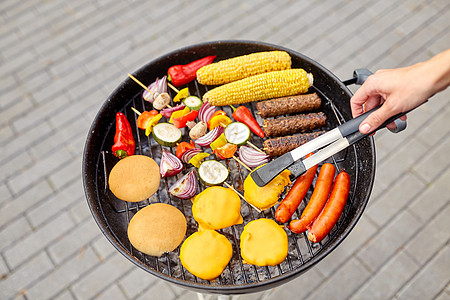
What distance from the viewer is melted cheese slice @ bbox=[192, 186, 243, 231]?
2.52m

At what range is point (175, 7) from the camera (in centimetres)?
532

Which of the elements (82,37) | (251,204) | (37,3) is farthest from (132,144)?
(37,3)

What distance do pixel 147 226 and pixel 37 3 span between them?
177 inches

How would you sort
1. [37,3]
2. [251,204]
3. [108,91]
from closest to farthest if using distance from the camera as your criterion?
[251,204], [108,91], [37,3]

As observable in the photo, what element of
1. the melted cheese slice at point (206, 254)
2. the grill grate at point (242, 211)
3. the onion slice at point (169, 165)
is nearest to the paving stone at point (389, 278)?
the grill grate at point (242, 211)

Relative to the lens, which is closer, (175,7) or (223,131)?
(223,131)

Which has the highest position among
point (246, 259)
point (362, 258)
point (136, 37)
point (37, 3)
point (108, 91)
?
point (37, 3)

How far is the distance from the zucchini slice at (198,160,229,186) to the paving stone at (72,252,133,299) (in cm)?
157

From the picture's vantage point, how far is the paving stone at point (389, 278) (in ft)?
11.4

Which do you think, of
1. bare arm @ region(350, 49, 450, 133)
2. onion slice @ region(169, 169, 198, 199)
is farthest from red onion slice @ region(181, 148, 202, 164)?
bare arm @ region(350, 49, 450, 133)

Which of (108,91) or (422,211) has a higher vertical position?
(108,91)

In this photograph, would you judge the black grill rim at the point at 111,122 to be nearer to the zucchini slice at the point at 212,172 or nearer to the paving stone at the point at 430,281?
the zucchini slice at the point at 212,172

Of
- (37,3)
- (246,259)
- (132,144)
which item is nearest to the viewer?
(246,259)

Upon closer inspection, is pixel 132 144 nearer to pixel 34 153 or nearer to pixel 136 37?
pixel 34 153
